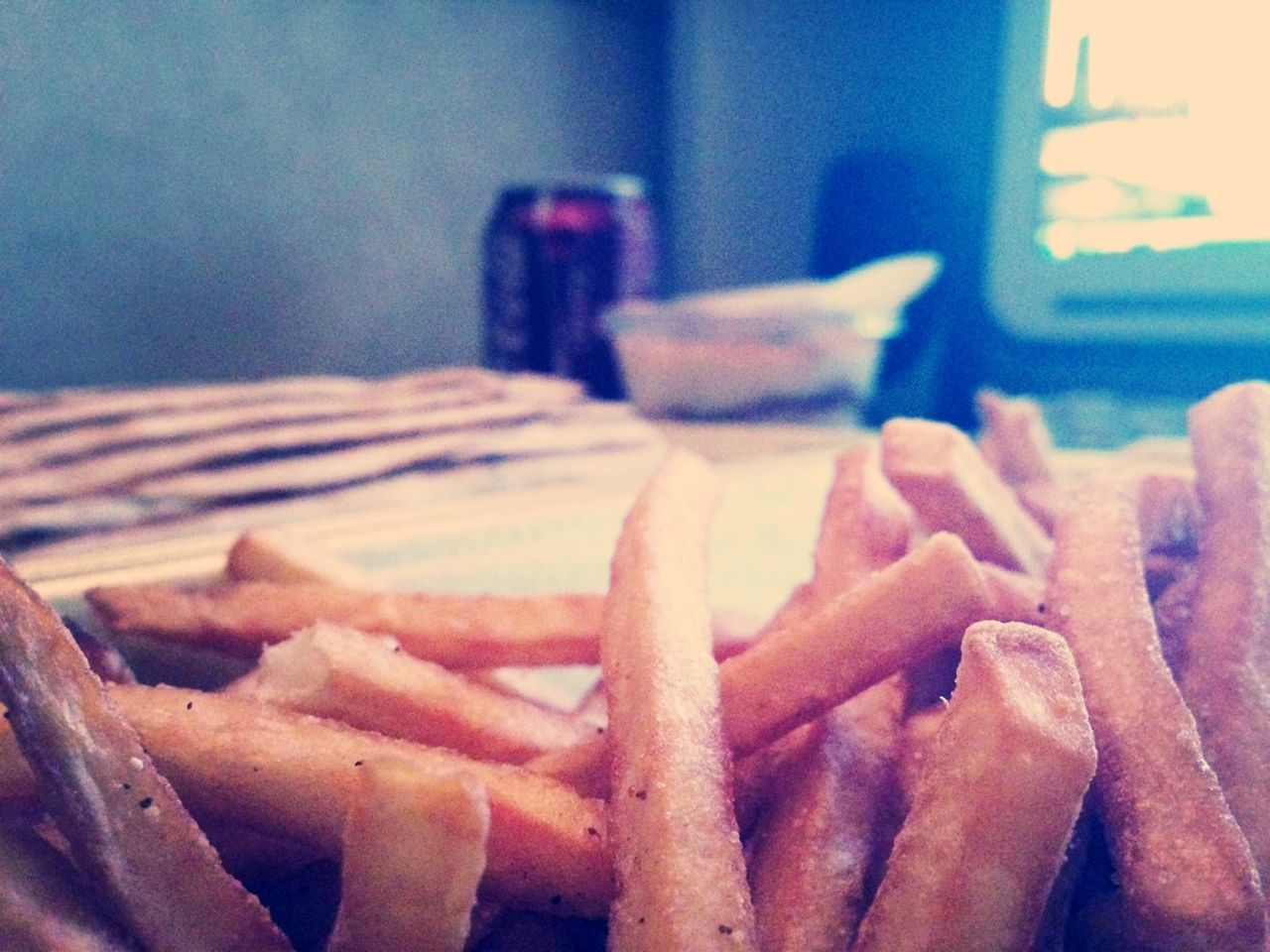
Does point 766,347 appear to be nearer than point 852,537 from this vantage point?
No

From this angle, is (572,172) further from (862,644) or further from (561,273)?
(862,644)

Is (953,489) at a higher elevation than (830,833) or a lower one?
higher

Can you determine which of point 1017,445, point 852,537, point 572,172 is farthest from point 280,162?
point 852,537

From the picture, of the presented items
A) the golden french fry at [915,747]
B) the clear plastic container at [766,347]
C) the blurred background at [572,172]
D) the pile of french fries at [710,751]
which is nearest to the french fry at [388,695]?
the pile of french fries at [710,751]

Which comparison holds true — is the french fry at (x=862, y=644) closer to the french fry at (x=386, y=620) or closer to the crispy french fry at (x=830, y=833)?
the crispy french fry at (x=830, y=833)

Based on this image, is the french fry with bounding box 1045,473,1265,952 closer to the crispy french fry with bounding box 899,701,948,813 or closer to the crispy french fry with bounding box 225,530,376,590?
the crispy french fry with bounding box 899,701,948,813

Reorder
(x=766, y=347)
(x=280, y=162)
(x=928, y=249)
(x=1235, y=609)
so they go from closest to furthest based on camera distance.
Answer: (x=1235, y=609) → (x=766, y=347) → (x=928, y=249) → (x=280, y=162)

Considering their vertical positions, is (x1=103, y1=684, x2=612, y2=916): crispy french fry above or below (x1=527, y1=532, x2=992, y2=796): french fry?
below

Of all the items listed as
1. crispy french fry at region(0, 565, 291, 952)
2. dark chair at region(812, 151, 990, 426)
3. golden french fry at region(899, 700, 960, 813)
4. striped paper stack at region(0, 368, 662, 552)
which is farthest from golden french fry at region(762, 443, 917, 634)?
dark chair at region(812, 151, 990, 426)
